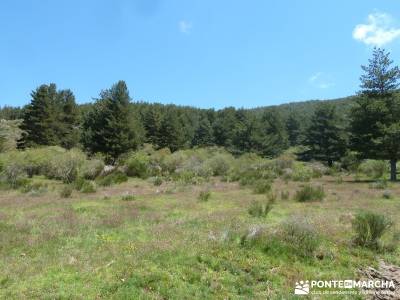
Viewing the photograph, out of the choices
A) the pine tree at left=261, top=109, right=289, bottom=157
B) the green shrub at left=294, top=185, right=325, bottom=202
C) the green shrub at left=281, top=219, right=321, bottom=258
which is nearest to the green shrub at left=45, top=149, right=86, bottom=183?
the green shrub at left=294, top=185, right=325, bottom=202

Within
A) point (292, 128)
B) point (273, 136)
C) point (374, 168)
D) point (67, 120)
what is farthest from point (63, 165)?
point (292, 128)

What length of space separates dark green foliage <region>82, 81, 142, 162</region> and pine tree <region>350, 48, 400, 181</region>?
960 inches

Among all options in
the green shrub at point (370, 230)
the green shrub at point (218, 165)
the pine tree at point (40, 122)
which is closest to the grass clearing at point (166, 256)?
the green shrub at point (370, 230)

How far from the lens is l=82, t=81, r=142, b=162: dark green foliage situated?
45.6m

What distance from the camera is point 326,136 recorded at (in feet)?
177

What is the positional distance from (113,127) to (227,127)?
36.1 meters

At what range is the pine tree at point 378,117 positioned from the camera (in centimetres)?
3012

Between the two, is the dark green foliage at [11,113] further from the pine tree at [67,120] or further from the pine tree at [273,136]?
the pine tree at [273,136]

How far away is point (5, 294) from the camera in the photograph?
21.7ft

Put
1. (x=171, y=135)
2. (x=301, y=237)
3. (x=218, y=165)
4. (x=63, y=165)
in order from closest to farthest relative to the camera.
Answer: (x=301, y=237) → (x=63, y=165) → (x=218, y=165) → (x=171, y=135)

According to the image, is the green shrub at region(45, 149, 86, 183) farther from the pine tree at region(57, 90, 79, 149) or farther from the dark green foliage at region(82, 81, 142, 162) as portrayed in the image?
the pine tree at region(57, 90, 79, 149)

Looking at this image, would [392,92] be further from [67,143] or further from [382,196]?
[67,143]

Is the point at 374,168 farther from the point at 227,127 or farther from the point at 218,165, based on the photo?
the point at 227,127

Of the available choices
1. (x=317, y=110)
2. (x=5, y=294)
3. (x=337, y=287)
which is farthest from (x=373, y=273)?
(x=317, y=110)
